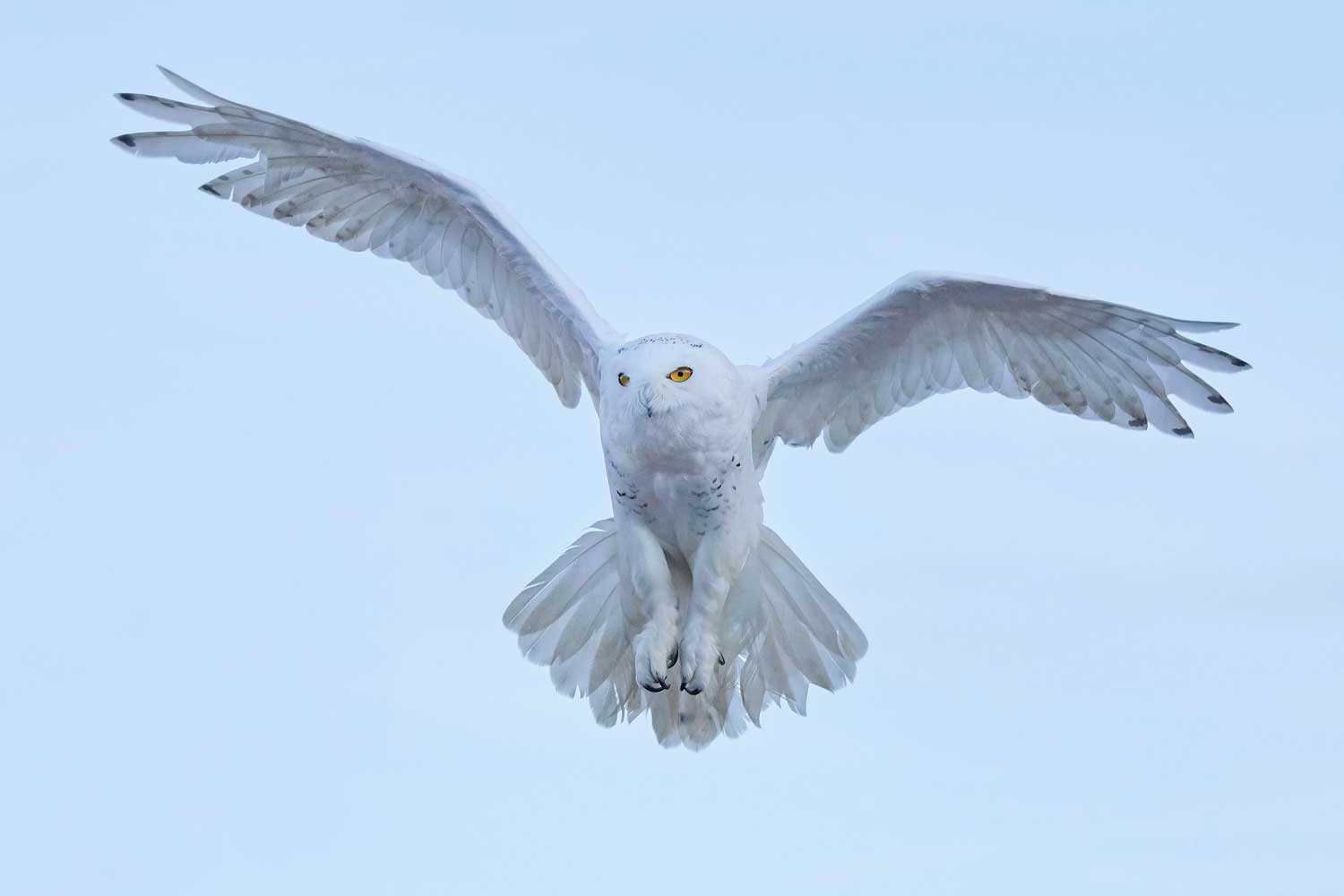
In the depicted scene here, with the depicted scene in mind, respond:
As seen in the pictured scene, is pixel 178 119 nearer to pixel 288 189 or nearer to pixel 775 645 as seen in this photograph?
pixel 288 189

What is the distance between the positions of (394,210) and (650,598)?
9.68ft

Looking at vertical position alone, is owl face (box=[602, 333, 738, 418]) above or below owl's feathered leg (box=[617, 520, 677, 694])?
above

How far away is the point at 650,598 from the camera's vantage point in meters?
11.1

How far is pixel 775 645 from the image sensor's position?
39.3 ft

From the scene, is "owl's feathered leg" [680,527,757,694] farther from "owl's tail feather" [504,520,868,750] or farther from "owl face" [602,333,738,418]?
"owl face" [602,333,738,418]

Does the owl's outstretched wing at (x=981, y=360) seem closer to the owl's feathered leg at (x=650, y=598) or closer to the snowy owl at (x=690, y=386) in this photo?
the snowy owl at (x=690, y=386)

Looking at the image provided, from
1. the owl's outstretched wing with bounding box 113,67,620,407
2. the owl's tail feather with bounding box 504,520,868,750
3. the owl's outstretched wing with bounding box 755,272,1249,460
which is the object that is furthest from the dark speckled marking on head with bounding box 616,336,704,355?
the owl's tail feather with bounding box 504,520,868,750

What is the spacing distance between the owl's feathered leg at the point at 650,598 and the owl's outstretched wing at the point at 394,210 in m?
1.07

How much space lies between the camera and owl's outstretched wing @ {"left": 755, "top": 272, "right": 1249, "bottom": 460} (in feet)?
36.7

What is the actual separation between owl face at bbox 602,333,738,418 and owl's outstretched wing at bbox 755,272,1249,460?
86 cm

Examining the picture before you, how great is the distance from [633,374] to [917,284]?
1714 mm

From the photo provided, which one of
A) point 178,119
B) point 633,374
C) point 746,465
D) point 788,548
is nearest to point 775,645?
point 788,548

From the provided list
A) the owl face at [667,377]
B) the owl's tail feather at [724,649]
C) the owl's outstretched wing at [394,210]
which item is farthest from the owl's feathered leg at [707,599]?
the owl's outstretched wing at [394,210]

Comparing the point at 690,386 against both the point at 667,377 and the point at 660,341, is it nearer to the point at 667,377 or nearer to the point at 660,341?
the point at 667,377
